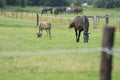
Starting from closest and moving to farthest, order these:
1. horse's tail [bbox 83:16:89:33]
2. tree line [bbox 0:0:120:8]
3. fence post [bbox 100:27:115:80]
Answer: fence post [bbox 100:27:115:80], horse's tail [bbox 83:16:89:33], tree line [bbox 0:0:120:8]

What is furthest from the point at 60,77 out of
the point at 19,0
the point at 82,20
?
the point at 19,0

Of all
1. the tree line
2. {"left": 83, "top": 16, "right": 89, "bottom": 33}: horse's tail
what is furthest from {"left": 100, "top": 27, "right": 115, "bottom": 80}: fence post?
the tree line

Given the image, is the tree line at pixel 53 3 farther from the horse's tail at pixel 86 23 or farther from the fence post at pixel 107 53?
the fence post at pixel 107 53

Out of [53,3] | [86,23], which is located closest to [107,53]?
[86,23]

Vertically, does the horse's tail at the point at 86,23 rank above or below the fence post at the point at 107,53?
below

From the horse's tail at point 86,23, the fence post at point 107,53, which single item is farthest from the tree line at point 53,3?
the fence post at point 107,53

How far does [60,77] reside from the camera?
11.2 m

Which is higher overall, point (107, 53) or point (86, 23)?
point (107, 53)

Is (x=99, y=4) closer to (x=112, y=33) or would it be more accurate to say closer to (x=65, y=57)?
(x=65, y=57)

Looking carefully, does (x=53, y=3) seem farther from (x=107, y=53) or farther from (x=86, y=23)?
(x=107, y=53)

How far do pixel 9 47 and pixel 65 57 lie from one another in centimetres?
464

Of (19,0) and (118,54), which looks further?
(19,0)

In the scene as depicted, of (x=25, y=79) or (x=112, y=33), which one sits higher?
(x=112, y=33)

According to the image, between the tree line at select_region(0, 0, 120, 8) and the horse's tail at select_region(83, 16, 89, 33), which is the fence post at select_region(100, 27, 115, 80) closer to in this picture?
the horse's tail at select_region(83, 16, 89, 33)
